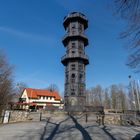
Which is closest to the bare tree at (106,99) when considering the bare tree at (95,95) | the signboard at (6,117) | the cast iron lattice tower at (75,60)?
the bare tree at (95,95)

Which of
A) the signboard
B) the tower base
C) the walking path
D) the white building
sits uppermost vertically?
the white building

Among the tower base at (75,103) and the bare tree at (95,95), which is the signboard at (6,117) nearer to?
the tower base at (75,103)

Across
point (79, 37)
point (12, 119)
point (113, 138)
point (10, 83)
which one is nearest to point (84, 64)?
point (79, 37)

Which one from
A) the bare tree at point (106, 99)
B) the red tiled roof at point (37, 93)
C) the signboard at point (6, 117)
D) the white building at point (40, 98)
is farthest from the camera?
the bare tree at point (106, 99)

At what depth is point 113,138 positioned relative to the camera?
42.7ft

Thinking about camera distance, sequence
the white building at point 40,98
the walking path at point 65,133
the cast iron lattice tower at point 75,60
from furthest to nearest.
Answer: the white building at point 40,98, the cast iron lattice tower at point 75,60, the walking path at point 65,133

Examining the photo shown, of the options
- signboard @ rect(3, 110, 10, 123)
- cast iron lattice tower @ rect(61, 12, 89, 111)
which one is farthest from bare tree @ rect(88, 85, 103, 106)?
signboard @ rect(3, 110, 10, 123)

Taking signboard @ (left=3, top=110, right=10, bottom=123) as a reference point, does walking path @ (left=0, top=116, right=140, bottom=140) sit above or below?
below

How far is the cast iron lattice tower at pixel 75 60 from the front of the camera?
3744 centimetres

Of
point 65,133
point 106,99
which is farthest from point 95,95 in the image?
point 65,133

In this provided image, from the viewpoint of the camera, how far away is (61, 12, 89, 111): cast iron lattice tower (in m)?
37.4

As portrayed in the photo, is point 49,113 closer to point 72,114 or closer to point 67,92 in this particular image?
point 72,114

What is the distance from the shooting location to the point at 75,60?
40125mm

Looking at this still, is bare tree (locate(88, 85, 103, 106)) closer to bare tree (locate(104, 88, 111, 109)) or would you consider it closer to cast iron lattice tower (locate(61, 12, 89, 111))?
bare tree (locate(104, 88, 111, 109))
